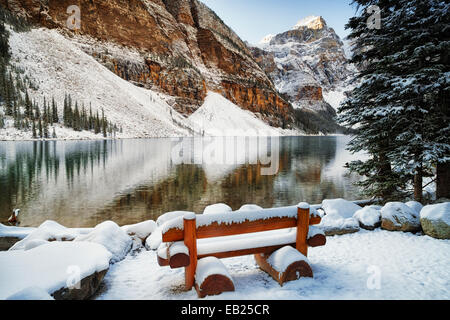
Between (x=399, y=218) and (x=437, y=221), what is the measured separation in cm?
81

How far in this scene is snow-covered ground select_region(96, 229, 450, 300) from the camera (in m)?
3.66

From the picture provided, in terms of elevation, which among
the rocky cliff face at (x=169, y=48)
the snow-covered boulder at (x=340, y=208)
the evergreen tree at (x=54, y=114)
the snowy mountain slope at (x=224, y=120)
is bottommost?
the snow-covered boulder at (x=340, y=208)

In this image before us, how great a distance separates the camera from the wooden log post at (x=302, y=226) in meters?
4.23

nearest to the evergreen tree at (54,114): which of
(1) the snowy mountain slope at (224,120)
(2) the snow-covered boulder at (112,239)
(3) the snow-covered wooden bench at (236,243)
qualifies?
(1) the snowy mountain slope at (224,120)

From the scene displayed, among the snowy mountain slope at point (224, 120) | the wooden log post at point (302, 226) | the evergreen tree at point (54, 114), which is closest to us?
the wooden log post at point (302, 226)

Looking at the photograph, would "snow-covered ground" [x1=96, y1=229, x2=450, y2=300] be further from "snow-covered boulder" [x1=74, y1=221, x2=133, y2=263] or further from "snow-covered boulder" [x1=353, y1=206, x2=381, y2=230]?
"snow-covered boulder" [x1=353, y1=206, x2=381, y2=230]

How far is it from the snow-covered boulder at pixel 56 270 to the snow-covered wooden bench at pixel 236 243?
1.17 meters

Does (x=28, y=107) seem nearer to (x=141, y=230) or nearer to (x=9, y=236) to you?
(x=9, y=236)

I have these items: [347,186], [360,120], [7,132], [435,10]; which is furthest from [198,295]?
[7,132]

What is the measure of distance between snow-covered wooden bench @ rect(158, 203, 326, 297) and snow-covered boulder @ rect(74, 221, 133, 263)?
2.03m

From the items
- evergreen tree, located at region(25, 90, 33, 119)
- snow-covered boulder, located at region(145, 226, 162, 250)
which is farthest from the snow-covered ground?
evergreen tree, located at region(25, 90, 33, 119)

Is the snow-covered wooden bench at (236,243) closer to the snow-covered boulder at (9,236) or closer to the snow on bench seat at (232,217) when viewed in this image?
the snow on bench seat at (232,217)

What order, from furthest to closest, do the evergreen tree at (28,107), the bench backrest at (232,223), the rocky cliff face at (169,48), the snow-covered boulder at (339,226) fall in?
1. the rocky cliff face at (169,48)
2. the evergreen tree at (28,107)
3. the snow-covered boulder at (339,226)
4. the bench backrest at (232,223)
